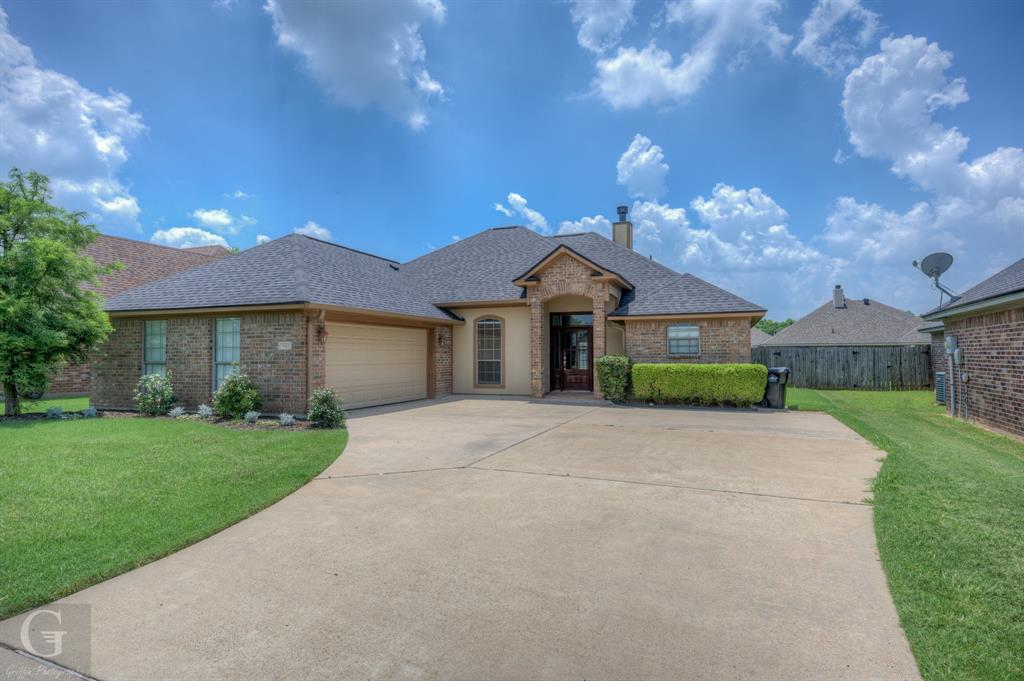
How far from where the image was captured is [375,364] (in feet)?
48.0

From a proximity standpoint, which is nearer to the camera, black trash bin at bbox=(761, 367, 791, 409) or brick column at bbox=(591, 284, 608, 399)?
black trash bin at bbox=(761, 367, 791, 409)

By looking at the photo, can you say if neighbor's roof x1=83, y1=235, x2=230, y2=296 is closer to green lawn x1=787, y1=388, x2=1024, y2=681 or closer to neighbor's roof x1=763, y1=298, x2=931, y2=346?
green lawn x1=787, y1=388, x2=1024, y2=681

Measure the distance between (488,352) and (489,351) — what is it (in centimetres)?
5

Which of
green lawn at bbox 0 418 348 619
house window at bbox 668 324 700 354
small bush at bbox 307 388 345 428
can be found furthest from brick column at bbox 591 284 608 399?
green lawn at bbox 0 418 348 619

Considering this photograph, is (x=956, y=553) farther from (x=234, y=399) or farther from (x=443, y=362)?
(x=443, y=362)

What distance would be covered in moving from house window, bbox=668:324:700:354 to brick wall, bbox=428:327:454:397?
7.71m

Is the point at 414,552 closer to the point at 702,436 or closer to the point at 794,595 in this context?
the point at 794,595

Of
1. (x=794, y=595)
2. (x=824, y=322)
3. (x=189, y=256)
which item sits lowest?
(x=794, y=595)

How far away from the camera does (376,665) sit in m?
2.62

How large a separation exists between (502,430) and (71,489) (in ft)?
21.7

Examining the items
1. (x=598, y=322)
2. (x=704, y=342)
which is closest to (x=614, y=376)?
(x=598, y=322)

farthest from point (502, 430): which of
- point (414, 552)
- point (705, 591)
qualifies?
point (705, 591)

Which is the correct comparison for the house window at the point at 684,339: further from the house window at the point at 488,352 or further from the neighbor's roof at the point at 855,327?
the neighbor's roof at the point at 855,327

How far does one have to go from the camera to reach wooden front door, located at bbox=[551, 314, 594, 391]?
706 inches
